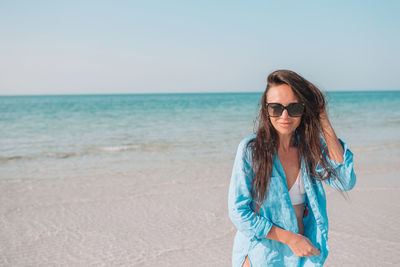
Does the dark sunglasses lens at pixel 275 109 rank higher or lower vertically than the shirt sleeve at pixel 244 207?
higher

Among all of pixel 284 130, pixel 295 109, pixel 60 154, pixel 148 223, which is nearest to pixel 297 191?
pixel 284 130

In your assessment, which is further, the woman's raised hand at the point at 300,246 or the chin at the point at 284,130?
the chin at the point at 284,130

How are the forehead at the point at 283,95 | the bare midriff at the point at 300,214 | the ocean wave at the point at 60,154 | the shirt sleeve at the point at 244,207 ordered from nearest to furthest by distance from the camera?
the shirt sleeve at the point at 244,207 → the forehead at the point at 283,95 → the bare midriff at the point at 300,214 → the ocean wave at the point at 60,154

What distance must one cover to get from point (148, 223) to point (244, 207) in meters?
3.20

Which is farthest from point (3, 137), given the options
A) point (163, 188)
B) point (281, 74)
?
point (281, 74)

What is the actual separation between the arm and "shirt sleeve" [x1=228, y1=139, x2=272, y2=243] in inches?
17.9

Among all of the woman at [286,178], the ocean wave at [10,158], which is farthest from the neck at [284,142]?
the ocean wave at [10,158]

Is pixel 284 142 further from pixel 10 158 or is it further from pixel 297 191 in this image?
pixel 10 158

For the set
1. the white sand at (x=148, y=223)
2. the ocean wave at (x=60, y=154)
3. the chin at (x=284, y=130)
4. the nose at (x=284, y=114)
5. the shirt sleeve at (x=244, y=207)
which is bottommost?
the ocean wave at (x=60, y=154)

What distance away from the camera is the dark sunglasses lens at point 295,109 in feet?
5.78

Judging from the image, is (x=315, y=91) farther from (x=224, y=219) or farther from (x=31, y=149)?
(x=31, y=149)

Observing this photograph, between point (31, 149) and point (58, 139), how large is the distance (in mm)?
2514

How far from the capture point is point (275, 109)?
178cm

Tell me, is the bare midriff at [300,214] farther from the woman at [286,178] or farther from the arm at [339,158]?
the arm at [339,158]
